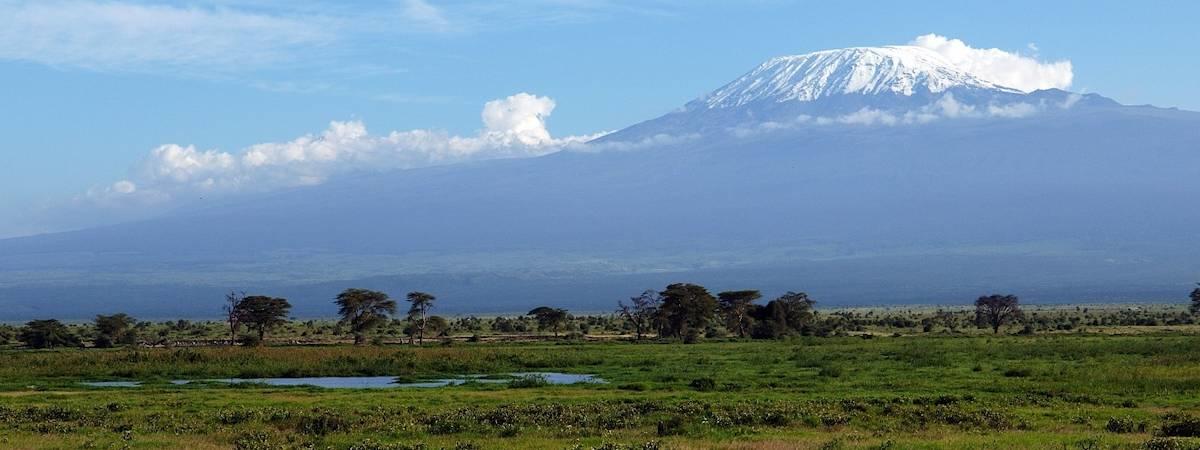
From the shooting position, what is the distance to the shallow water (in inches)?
1567

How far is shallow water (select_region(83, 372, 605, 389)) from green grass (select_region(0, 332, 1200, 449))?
3.13 ft

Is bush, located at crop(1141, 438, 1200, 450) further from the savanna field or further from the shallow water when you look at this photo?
the shallow water

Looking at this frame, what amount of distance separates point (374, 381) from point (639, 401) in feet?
42.8

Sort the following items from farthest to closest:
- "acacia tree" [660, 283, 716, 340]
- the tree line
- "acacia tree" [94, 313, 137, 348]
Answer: "acacia tree" [660, 283, 716, 340] < the tree line < "acacia tree" [94, 313, 137, 348]

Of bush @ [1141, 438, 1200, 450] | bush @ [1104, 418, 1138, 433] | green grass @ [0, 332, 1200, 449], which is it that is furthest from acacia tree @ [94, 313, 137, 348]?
bush @ [1141, 438, 1200, 450]

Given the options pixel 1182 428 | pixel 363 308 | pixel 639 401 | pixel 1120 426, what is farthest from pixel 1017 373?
pixel 363 308

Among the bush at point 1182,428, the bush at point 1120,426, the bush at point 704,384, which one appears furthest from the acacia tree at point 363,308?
the bush at point 1182,428

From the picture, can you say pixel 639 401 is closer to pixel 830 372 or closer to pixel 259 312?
pixel 830 372

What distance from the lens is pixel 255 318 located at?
72.3 meters

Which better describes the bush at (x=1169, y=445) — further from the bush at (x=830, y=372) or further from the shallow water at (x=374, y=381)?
the shallow water at (x=374, y=381)

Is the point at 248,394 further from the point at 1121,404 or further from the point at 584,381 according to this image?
the point at 1121,404

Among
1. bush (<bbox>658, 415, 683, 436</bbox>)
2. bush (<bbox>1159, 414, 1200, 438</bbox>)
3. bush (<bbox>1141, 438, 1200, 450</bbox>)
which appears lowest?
bush (<bbox>1141, 438, 1200, 450</bbox>)

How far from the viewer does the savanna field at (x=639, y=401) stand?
2441 cm

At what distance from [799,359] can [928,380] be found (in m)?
10.4
